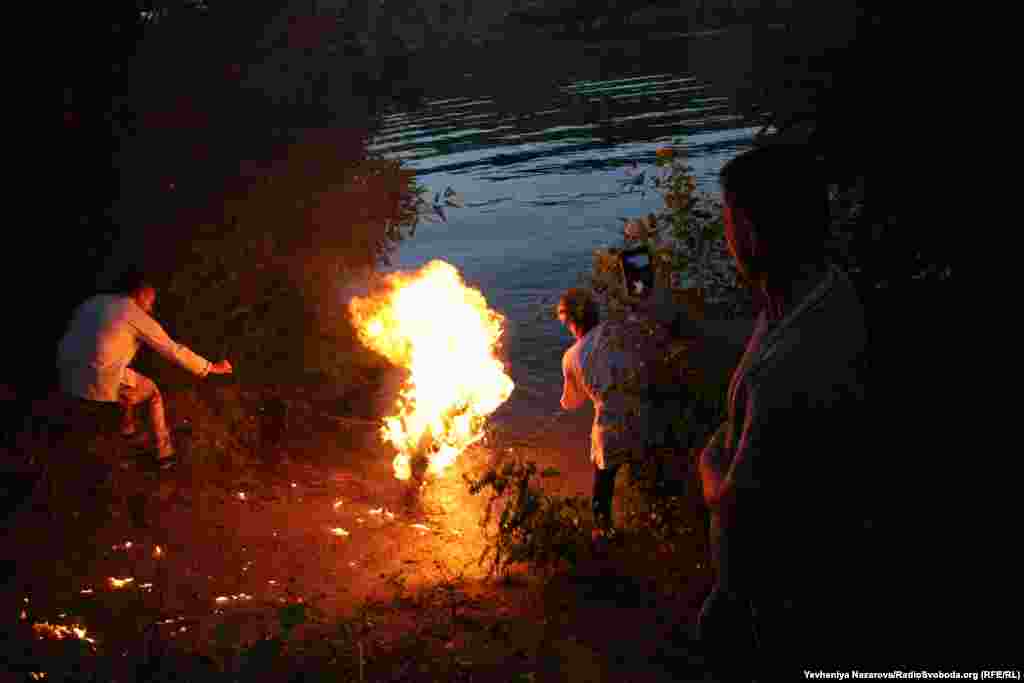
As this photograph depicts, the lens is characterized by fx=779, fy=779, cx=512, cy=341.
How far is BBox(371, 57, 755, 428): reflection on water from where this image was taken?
17875 mm

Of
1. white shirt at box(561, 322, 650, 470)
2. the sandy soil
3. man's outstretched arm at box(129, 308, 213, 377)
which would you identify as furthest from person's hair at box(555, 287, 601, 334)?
man's outstretched arm at box(129, 308, 213, 377)

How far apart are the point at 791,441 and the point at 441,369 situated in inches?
268

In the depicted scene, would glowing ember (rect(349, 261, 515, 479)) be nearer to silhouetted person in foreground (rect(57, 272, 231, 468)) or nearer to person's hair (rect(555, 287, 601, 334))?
person's hair (rect(555, 287, 601, 334))

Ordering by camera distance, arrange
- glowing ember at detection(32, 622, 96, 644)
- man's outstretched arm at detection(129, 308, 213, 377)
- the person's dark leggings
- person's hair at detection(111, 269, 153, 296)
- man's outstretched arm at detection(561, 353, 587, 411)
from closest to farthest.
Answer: glowing ember at detection(32, 622, 96, 644), the person's dark leggings, man's outstretched arm at detection(561, 353, 587, 411), man's outstretched arm at detection(129, 308, 213, 377), person's hair at detection(111, 269, 153, 296)

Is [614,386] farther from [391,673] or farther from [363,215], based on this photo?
[363,215]

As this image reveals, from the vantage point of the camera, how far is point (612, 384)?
6.10 m

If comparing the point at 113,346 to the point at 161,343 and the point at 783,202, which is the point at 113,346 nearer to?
the point at 161,343

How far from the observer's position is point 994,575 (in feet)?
16.0

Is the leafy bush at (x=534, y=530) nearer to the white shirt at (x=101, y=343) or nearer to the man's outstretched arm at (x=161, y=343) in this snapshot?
the man's outstretched arm at (x=161, y=343)

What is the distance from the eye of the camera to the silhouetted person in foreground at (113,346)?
7.87 m

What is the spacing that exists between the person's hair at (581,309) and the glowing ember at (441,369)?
207 cm

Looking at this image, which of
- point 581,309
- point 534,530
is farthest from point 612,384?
point 534,530

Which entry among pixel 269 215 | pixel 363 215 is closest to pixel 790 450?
pixel 269 215

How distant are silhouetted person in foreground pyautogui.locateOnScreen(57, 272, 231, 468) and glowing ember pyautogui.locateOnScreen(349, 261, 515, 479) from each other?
2366mm
